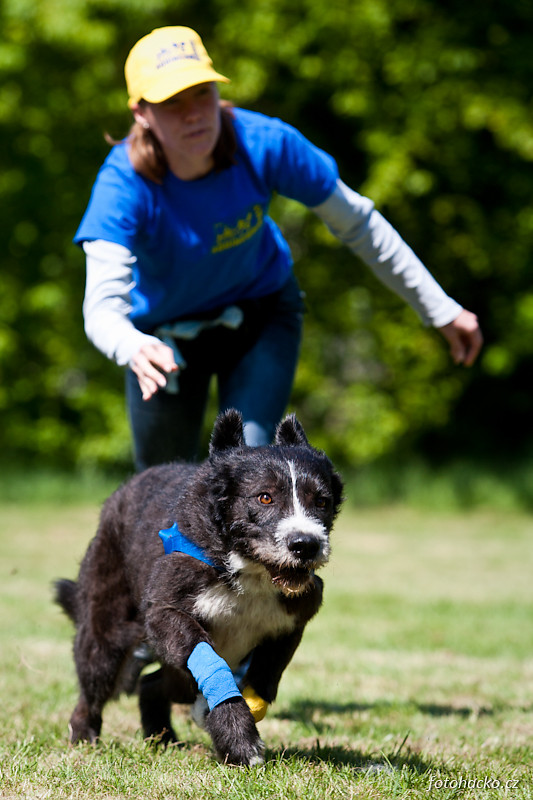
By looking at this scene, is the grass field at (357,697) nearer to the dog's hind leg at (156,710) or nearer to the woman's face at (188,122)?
the dog's hind leg at (156,710)

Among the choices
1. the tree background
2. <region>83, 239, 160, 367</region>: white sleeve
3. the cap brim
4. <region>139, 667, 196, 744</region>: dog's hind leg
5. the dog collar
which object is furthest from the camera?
the tree background

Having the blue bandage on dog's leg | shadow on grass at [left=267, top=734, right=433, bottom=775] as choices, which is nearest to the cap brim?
the blue bandage on dog's leg

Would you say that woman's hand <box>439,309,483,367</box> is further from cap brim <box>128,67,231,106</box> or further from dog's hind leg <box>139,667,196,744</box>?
dog's hind leg <box>139,667,196,744</box>

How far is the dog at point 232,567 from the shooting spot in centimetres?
353

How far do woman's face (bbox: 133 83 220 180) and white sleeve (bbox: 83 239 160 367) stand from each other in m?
0.55

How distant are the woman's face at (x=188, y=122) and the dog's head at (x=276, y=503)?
1380mm

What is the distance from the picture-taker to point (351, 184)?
18.8 m

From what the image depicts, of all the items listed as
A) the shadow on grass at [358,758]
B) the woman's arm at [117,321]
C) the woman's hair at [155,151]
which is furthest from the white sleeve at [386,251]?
the shadow on grass at [358,758]

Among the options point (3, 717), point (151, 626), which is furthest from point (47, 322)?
point (151, 626)

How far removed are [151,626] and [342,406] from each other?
1482 cm

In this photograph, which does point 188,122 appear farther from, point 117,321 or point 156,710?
point 156,710

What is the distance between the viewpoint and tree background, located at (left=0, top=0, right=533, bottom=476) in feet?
55.8

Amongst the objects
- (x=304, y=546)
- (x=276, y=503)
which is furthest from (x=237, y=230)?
(x=304, y=546)

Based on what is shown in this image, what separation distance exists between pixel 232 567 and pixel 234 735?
23.4 inches
